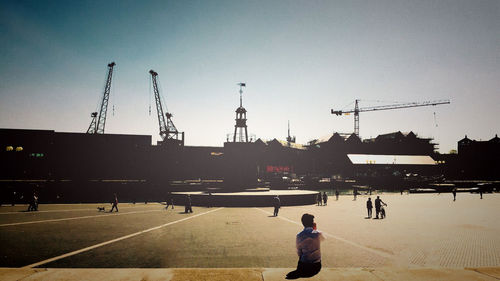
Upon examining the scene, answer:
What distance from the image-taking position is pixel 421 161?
77.5 metres

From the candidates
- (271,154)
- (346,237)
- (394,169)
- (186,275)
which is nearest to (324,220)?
(346,237)

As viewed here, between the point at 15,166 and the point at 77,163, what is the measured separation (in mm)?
9098

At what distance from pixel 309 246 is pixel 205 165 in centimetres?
5720

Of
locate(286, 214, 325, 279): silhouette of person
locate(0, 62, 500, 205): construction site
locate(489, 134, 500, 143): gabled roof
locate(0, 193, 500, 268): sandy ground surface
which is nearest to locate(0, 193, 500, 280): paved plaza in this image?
locate(0, 193, 500, 268): sandy ground surface

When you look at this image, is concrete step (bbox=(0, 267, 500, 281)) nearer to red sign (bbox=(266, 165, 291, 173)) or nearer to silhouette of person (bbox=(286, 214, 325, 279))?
silhouette of person (bbox=(286, 214, 325, 279))

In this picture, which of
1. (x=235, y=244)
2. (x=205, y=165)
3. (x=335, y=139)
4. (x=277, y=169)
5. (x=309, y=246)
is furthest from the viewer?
(x=335, y=139)

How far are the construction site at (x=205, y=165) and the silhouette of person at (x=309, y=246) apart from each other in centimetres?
2064

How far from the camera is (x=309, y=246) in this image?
601 cm

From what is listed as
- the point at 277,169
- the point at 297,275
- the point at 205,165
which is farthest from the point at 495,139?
the point at 297,275

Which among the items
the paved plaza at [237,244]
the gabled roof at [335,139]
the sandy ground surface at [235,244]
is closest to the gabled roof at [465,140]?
the gabled roof at [335,139]

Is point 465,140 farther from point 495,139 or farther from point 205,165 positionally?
point 205,165

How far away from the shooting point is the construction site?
119 feet

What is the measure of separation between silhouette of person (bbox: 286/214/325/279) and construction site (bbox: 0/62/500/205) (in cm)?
2064

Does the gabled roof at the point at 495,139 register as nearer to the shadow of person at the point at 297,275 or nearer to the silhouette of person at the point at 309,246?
the shadow of person at the point at 297,275
